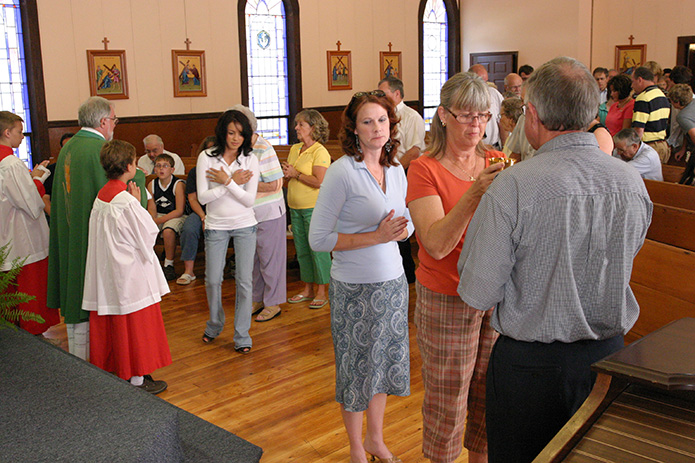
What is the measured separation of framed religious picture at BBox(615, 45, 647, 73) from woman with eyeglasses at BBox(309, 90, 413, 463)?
37.3 ft

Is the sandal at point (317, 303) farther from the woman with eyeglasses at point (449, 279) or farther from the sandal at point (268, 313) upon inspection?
the woman with eyeglasses at point (449, 279)

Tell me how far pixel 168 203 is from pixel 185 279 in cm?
94

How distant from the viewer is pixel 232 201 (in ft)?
14.3

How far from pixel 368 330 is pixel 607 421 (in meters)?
1.59

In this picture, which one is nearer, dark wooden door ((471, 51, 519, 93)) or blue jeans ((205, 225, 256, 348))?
blue jeans ((205, 225, 256, 348))

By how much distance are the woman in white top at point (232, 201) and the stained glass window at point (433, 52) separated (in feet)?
32.6

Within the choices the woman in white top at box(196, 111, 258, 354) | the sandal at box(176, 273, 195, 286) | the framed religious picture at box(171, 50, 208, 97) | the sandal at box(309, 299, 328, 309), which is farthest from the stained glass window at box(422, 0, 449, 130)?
the woman in white top at box(196, 111, 258, 354)

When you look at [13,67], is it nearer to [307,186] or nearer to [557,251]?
[307,186]

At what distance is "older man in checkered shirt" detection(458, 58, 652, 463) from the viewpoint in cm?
162

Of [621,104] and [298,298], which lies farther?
[621,104]

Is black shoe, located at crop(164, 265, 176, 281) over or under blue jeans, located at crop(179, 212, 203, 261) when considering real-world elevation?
under

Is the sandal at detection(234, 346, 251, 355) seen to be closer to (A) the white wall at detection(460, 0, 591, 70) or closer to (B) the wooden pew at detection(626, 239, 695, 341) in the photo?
(B) the wooden pew at detection(626, 239, 695, 341)

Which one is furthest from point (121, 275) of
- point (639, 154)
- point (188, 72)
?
point (188, 72)

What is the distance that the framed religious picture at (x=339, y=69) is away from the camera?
40.2 feet
